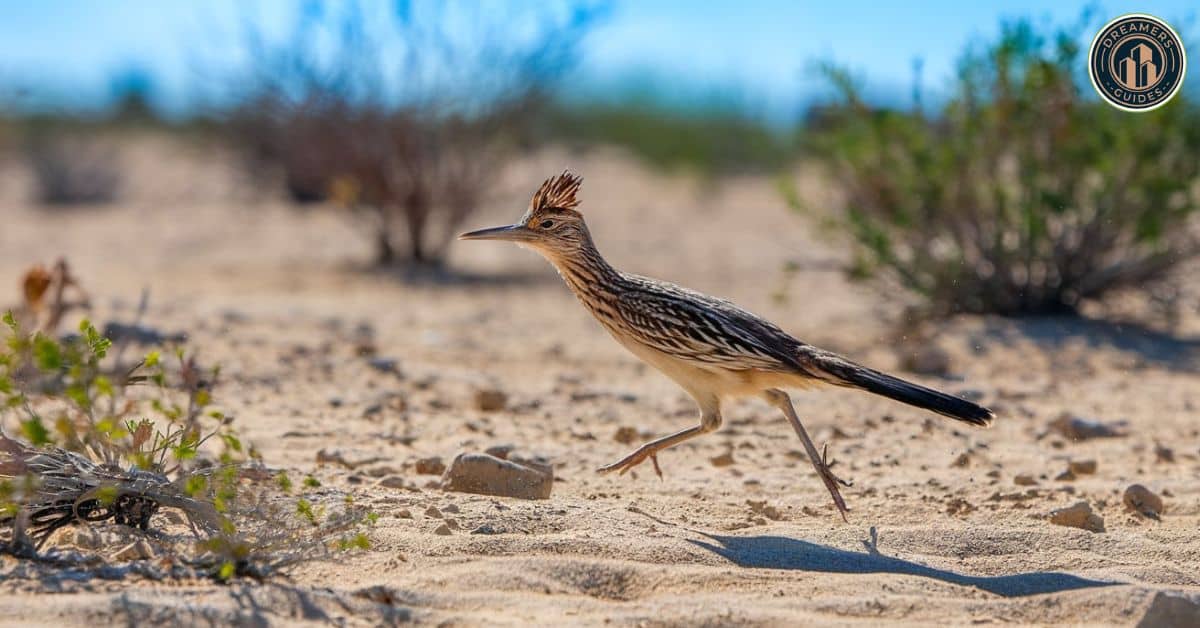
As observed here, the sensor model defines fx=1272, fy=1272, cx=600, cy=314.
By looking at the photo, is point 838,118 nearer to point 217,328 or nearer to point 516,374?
point 516,374

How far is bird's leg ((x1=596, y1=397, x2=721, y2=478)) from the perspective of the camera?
4910 mm

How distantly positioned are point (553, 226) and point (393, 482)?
1194 millimetres

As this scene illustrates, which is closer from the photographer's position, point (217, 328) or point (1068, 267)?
point (217, 328)

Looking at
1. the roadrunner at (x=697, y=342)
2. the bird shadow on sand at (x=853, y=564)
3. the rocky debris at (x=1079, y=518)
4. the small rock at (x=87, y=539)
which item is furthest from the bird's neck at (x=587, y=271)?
the small rock at (x=87, y=539)

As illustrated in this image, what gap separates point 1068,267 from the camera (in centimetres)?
927

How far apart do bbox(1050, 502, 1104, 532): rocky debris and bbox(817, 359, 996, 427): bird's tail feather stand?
0.60 meters

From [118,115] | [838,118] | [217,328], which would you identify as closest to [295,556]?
[217,328]

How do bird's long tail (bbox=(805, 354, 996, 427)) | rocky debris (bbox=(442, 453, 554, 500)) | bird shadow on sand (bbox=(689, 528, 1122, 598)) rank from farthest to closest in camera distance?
rocky debris (bbox=(442, 453, 554, 500)) < bird's long tail (bbox=(805, 354, 996, 427)) < bird shadow on sand (bbox=(689, 528, 1122, 598))

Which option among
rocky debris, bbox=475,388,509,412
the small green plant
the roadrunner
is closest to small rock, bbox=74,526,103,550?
the small green plant

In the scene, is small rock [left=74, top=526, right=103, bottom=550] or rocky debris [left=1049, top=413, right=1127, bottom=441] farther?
rocky debris [left=1049, top=413, right=1127, bottom=441]

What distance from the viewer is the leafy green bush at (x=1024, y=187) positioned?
8852 millimetres

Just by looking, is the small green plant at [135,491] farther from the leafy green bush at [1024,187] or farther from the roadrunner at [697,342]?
the leafy green bush at [1024,187]

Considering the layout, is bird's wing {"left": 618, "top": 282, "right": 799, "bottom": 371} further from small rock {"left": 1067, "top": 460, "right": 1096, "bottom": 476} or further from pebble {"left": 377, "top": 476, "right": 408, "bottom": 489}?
small rock {"left": 1067, "top": 460, "right": 1096, "bottom": 476}

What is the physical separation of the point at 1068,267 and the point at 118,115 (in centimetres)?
3426
